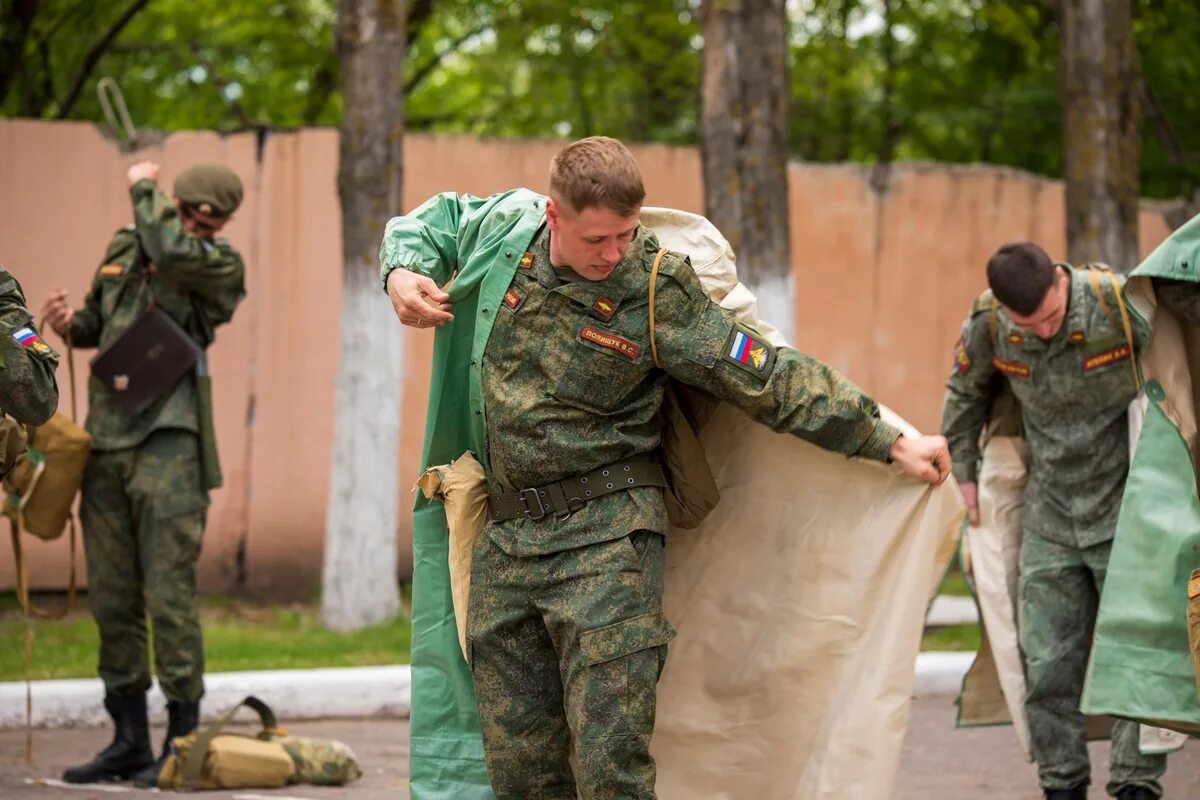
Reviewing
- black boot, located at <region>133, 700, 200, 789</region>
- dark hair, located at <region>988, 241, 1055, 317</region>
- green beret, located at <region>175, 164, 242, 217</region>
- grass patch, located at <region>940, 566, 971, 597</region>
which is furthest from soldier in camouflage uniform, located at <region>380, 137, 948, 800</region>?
grass patch, located at <region>940, 566, 971, 597</region>

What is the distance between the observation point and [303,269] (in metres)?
10.5

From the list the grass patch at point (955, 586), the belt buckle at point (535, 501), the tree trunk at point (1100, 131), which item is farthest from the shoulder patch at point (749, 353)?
the grass patch at point (955, 586)

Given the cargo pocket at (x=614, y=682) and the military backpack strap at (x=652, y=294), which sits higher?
the military backpack strap at (x=652, y=294)

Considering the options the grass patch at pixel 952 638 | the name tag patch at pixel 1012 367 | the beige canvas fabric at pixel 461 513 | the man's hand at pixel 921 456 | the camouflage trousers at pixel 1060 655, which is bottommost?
the grass patch at pixel 952 638

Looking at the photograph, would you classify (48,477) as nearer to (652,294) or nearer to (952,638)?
(652,294)

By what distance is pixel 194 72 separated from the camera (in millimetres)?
13773

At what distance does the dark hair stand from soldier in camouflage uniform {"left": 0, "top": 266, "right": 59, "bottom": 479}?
117 inches

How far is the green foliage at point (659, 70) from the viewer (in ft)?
44.7

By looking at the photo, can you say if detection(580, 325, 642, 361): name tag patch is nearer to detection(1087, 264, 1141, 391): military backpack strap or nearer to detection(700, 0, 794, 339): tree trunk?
detection(1087, 264, 1141, 391): military backpack strap

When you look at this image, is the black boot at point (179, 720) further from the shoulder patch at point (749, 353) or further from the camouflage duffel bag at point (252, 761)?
the shoulder patch at point (749, 353)

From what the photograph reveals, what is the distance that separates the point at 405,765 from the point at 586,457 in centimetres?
290

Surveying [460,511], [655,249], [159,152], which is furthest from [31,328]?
[159,152]

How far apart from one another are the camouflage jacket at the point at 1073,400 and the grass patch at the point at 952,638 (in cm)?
325

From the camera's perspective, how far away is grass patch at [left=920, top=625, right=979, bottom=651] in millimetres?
8906
